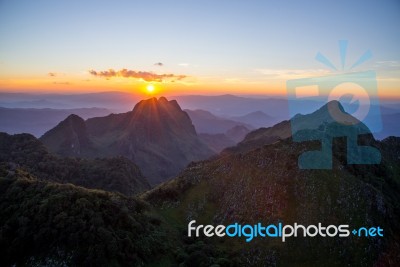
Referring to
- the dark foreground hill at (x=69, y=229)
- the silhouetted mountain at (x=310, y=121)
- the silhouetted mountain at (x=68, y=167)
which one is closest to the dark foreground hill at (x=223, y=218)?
the dark foreground hill at (x=69, y=229)

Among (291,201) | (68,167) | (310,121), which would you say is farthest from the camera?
(68,167)

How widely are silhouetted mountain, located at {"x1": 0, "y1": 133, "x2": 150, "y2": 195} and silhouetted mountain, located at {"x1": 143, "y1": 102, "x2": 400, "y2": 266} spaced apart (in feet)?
216

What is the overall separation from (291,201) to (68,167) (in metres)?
106

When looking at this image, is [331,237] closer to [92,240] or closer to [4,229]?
[92,240]

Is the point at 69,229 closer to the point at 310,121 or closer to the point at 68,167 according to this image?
the point at 68,167

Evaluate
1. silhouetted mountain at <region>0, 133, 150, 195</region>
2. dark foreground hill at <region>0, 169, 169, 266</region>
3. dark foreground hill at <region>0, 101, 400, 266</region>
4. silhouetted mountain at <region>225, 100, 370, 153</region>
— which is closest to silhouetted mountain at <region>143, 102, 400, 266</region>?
dark foreground hill at <region>0, 101, 400, 266</region>

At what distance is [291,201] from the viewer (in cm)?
6144

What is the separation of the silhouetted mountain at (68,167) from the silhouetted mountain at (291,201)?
65.9 m

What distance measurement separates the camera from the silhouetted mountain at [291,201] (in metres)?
53.4

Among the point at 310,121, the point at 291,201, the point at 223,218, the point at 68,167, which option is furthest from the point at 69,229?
the point at 310,121

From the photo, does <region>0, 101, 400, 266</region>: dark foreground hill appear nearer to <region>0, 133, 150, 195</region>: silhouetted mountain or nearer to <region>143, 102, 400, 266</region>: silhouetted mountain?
<region>143, 102, 400, 266</region>: silhouetted mountain

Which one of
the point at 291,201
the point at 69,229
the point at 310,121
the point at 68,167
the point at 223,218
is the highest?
the point at 310,121

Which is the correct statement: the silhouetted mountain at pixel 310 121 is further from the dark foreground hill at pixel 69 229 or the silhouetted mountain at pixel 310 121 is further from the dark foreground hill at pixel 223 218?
the dark foreground hill at pixel 69 229

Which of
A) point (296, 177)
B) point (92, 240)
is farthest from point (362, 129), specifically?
point (92, 240)
